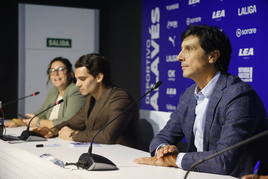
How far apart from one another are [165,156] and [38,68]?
152 inches

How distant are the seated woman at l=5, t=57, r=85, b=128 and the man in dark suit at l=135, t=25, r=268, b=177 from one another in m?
1.60

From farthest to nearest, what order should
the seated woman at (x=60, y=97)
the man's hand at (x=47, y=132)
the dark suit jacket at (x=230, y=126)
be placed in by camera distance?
1. the seated woman at (x=60, y=97)
2. the man's hand at (x=47, y=132)
3. the dark suit jacket at (x=230, y=126)

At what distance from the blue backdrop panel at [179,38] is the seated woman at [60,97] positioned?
34.0 inches

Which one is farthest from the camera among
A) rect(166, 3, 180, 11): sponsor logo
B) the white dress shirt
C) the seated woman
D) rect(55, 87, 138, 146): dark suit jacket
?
rect(166, 3, 180, 11): sponsor logo

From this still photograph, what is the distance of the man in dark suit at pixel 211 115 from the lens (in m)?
2.15

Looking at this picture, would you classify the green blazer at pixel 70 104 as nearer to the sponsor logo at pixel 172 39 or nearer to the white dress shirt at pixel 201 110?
the sponsor logo at pixel 172 39

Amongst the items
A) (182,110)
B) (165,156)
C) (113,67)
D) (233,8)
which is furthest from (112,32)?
(165,156)

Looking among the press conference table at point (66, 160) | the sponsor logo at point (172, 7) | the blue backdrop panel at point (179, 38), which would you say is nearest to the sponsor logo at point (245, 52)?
the blue backdrop panel at point (179, 38)

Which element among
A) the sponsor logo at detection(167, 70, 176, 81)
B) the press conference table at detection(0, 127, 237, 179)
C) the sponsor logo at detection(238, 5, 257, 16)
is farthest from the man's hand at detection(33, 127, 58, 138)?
the sponsor logo at detection(238, 5, 257, 16)

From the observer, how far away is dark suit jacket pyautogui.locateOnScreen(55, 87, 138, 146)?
3150 mm

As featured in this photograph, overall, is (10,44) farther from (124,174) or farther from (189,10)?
(124,174)

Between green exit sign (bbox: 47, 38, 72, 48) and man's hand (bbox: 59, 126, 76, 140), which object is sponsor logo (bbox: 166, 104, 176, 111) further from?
green exit sign (bbox: 47, 38, 72, 48)

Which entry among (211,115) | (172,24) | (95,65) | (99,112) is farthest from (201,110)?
(172,24)

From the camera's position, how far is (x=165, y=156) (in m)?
2.20
